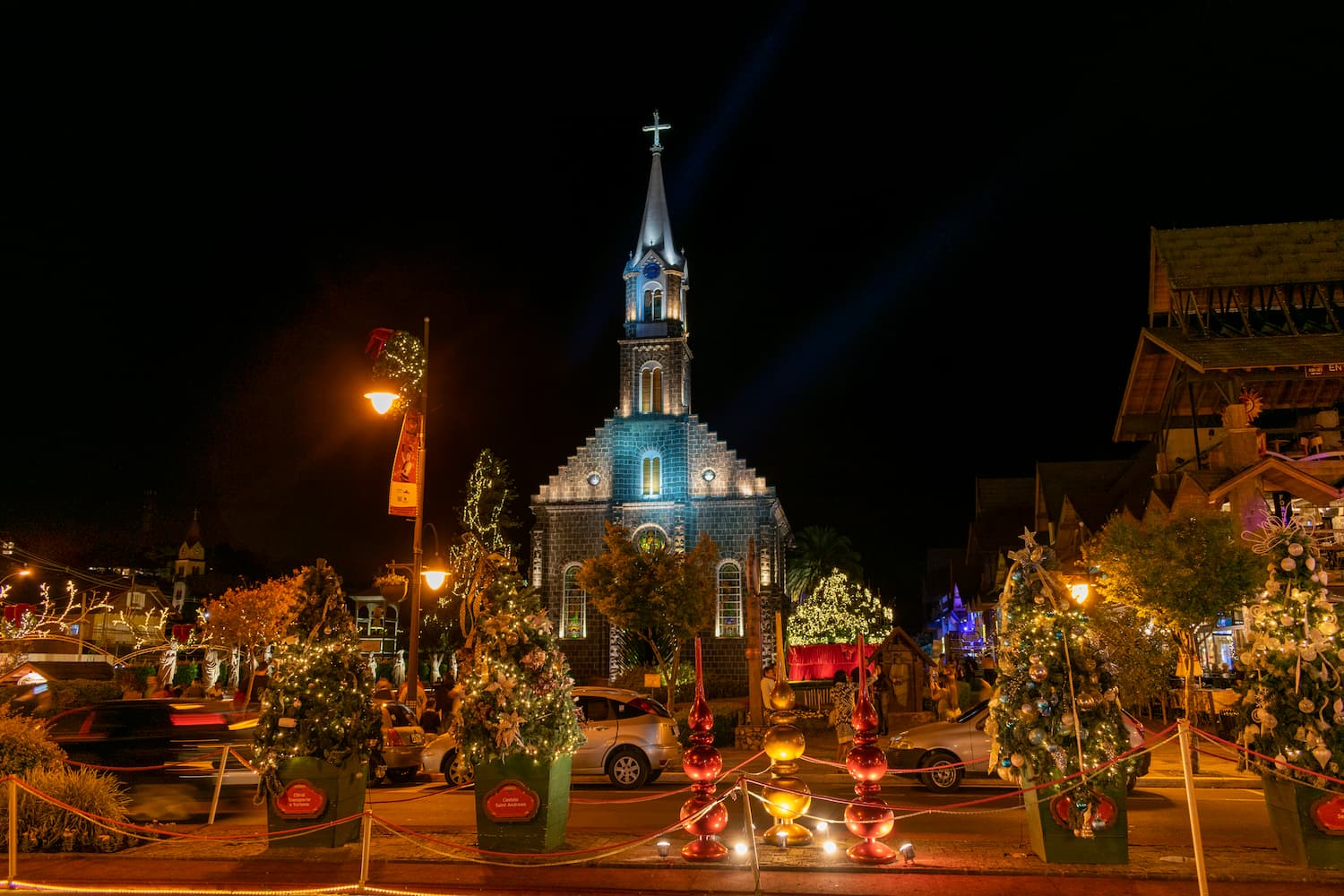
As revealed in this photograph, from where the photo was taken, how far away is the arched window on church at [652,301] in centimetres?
5012

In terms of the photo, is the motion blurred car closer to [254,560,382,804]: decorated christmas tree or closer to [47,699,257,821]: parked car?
[47,699,257,821]: parked car

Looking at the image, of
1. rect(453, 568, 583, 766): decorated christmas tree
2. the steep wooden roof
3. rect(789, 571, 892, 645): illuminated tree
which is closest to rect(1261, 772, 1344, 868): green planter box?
rect(453, 568, 583, 766): decorated christmas tree

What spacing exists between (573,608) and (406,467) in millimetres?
29711

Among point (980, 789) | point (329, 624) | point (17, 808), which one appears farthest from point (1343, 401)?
point (17, 808)

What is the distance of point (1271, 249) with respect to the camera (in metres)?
30.2

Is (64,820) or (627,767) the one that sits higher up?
A: (64,820)

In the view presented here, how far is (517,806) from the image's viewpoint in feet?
28.8

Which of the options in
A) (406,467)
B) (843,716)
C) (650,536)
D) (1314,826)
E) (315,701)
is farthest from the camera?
(650,536)

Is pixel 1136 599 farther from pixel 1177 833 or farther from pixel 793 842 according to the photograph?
pixel 793 842

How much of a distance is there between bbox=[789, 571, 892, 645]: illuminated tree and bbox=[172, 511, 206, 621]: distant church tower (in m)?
43.4

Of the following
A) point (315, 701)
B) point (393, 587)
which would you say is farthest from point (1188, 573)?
point (315, 701)

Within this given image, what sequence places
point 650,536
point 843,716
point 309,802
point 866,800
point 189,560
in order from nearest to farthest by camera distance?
point 866,800
point 309,802
point 843,716
point 650,536
point 189,560

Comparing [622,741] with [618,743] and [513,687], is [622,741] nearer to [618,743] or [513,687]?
[618,743]

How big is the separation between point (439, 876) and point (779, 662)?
3535 mm
